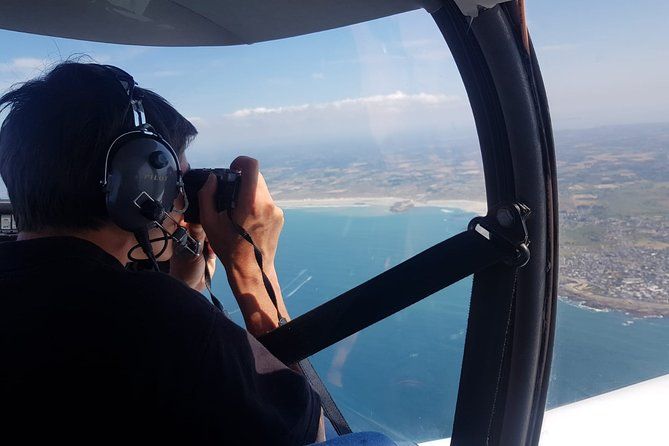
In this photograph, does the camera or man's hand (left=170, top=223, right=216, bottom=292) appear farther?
man's hand (left=170, top=223, right=216, bottom=292)

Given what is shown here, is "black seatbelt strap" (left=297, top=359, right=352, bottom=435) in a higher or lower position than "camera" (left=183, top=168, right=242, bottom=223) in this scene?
lower

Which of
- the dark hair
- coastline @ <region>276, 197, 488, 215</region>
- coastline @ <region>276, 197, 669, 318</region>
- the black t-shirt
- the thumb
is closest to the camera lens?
the black t-shirt

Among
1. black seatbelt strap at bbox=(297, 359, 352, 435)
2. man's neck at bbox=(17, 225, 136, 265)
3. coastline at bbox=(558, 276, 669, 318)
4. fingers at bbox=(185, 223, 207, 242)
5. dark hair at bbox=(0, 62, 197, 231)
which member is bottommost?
black seatbelt strap at bbox=(297, 359, 352, 435)

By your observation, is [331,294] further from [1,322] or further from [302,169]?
[1,322]

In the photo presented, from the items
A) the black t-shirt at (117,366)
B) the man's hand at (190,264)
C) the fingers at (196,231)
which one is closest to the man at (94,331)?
the black t-shirt at (117,366)

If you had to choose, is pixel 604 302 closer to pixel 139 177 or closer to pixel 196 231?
pixel 196 231

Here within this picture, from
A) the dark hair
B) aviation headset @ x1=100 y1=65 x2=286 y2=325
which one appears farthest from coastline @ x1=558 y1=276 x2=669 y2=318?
the dark hair

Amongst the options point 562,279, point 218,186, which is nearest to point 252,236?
point 218,186

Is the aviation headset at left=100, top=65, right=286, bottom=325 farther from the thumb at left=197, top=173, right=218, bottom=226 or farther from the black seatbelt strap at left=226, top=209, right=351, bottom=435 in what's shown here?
the black seatbelt strap at left=226, top=209, right=351, bottom=435
